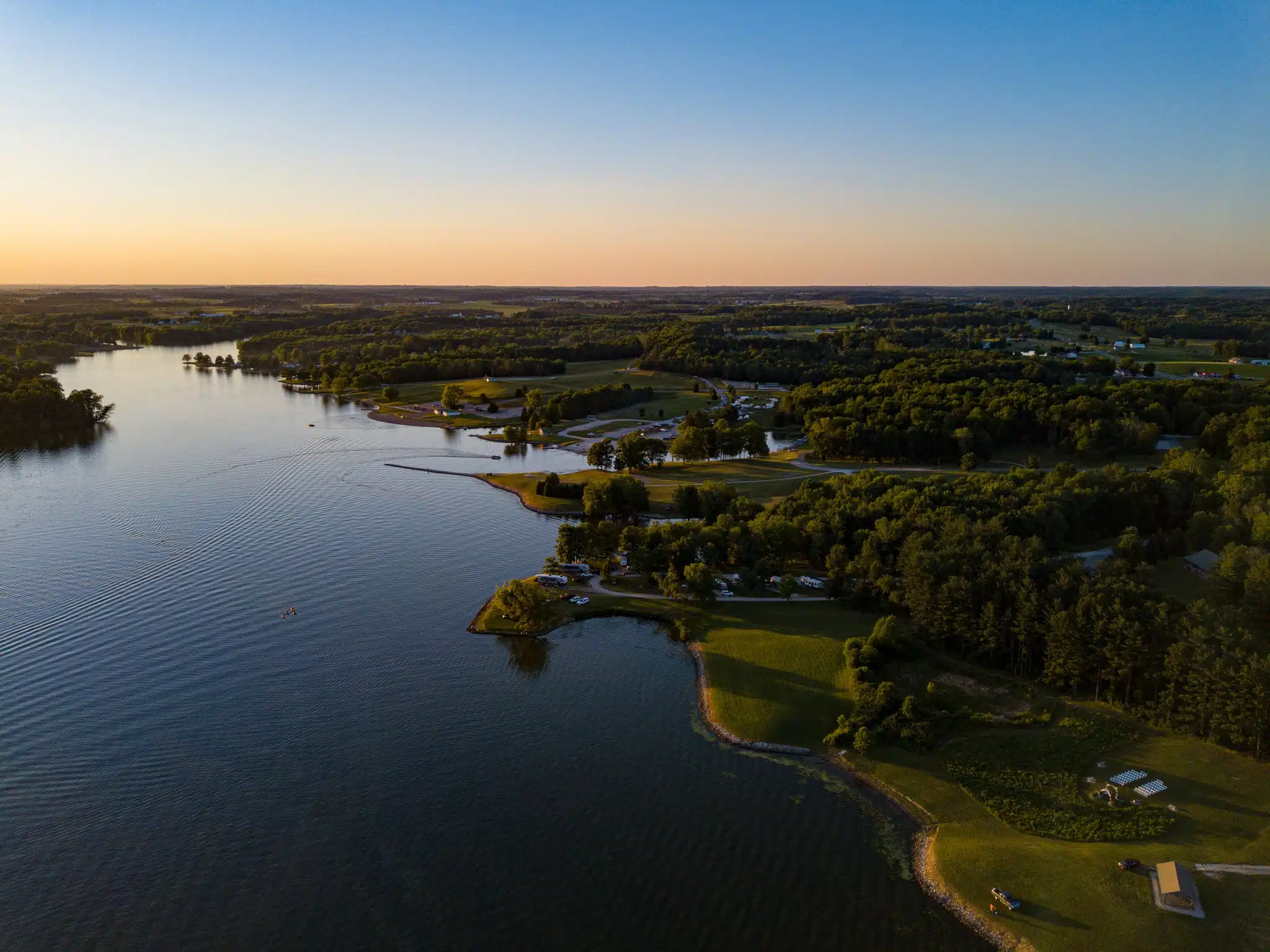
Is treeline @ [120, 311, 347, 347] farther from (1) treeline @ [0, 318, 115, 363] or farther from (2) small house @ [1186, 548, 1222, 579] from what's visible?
(2) small house @ [1186, 548, 1222, 579]

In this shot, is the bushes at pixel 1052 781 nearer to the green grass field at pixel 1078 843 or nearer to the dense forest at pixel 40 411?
the green grass field at pixel 1078 843

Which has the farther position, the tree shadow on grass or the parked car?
the parked car

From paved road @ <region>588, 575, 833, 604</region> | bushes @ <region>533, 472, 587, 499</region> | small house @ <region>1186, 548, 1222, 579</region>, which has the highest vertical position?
small house @ <region>1186, 548, 1222, 579</region>

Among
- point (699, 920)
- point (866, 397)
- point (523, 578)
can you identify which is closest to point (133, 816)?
point (699, 920)

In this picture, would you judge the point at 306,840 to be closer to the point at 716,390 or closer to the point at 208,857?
the point at 208,857

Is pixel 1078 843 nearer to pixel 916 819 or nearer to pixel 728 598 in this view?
pixel 916 819

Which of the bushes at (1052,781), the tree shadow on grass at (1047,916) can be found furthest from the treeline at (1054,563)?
the tree shadow on grass at (1047,916)

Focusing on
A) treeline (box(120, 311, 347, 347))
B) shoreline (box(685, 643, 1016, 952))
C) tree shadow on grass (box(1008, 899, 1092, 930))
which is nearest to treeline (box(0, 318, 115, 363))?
treeline (box(120, 311, 347, 347))

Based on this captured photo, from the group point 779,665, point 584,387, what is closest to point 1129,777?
point 779,665
